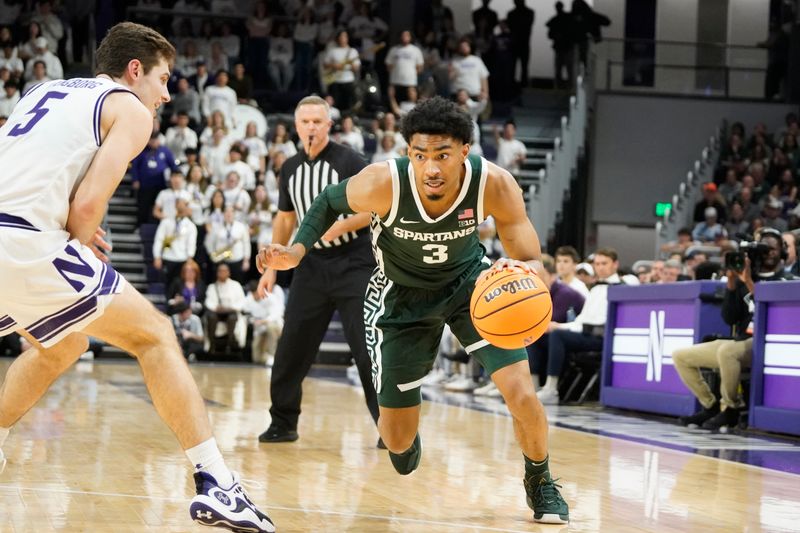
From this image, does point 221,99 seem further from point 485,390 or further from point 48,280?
point 48,280

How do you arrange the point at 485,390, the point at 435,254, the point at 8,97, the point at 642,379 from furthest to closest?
1. the point at 8,97
2. the point at 485,390
3. the point at 642,379
4. the point at 435,254

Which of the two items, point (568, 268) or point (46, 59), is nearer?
point (568, 268)

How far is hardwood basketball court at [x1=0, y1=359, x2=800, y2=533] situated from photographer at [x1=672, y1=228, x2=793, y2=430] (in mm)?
439

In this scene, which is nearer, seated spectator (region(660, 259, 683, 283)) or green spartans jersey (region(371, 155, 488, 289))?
green spartans jersey (region(371, 155, 488, 289))

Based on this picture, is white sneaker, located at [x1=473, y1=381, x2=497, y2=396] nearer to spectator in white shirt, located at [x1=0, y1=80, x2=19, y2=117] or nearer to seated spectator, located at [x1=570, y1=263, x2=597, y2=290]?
seated spectator, located at [x1=570, y1=263, x2=597, y2=290]

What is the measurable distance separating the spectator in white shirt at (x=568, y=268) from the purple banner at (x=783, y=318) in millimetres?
Answer: 3361

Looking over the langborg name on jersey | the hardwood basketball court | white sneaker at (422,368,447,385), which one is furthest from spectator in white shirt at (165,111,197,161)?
the langborg name on jersey

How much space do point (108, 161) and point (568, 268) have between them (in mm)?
8344

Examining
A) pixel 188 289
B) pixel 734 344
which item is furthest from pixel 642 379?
pixel 188 289

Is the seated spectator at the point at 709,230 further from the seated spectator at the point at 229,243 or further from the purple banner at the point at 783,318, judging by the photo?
the purple banner at the point at 783,318

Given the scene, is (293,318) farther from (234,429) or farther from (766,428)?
(766,428)

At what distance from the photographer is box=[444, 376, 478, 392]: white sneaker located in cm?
1258

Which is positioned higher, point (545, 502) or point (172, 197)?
point (545, 502)

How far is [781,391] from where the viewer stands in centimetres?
830
